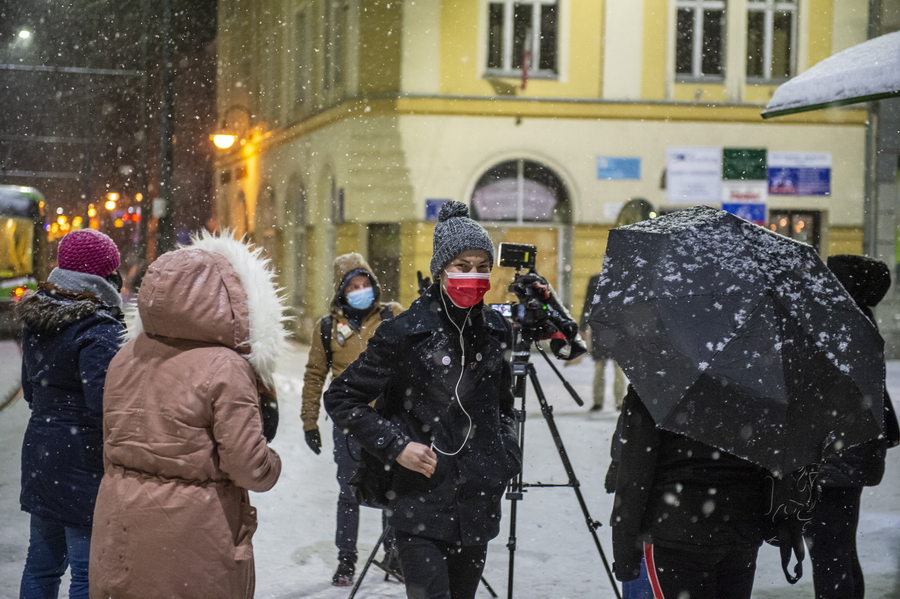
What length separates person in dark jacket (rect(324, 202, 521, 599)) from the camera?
9.97 ft

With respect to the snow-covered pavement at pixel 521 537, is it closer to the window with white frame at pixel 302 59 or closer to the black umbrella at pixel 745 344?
the black umbrella at pixel 745 344

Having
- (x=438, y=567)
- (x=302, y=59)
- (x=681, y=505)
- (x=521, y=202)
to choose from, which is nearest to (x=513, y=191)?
(x=521, y=202)

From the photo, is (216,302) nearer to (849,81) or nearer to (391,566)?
(391,566)

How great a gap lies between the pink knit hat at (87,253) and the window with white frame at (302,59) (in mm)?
15960

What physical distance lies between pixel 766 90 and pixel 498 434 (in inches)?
619

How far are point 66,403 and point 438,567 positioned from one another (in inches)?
59.5

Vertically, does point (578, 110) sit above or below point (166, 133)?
above

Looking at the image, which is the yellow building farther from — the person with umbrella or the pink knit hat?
the person with umbrella

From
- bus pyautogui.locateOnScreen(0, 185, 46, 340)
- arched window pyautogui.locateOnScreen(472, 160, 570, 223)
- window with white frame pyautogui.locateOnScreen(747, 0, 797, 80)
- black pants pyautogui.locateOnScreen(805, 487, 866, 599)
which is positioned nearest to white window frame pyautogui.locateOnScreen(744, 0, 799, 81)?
window with white frame pyautogui.locateOnScreen(747, 0, 797, 80)

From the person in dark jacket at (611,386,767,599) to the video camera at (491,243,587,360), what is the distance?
149 centimetres

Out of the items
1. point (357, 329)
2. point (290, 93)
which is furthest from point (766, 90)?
point (357, 329)

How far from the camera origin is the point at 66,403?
3.52m

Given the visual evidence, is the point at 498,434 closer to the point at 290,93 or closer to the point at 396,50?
the point at 396,50

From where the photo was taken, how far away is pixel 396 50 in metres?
16.9
